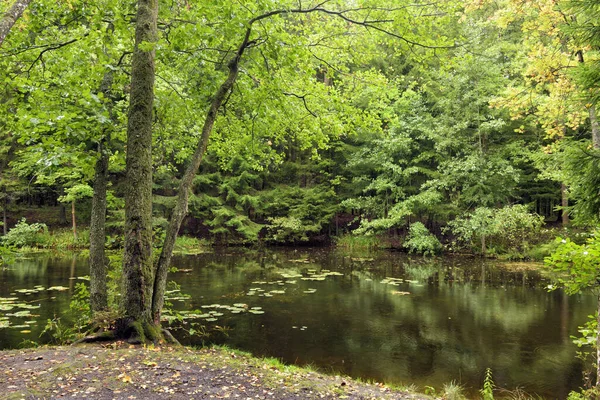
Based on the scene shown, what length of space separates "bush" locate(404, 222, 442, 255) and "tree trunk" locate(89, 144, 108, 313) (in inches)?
684

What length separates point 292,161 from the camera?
2769cm

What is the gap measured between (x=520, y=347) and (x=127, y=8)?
919cm

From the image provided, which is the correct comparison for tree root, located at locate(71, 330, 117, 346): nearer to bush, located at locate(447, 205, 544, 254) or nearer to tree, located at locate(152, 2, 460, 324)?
tree, located at locate(152, 2, 460, 324)

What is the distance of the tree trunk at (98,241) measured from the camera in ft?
22.8

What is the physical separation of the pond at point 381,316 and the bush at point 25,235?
316cm

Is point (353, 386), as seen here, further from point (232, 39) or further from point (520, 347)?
point (232, 39)

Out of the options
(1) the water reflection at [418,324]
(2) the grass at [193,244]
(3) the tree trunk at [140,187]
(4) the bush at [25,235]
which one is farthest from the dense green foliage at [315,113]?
(4) the bush at [25,235]

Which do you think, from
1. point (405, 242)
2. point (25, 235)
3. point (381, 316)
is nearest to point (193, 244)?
point (25, 235)

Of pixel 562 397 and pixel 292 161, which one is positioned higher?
pixel 292 161

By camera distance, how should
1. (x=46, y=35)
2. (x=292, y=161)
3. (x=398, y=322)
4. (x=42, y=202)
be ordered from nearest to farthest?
(x=46, y=35) < (x=398, y=322) < (x=292, y=161) < (x=42, y=202)

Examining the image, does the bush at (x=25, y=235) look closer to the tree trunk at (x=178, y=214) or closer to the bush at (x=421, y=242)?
the tree trunk at (x=178, y=214)

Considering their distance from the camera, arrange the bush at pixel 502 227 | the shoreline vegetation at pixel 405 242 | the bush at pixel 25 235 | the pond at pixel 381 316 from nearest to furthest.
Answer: the pond at pixel 381 316 < the bush at pixel 502 227 < the shoreline vegetation at pixel 405 242 < the bush at pixel 25 235

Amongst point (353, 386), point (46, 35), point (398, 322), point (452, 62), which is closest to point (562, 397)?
point (353, 386)

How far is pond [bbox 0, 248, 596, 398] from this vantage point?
654 cm
